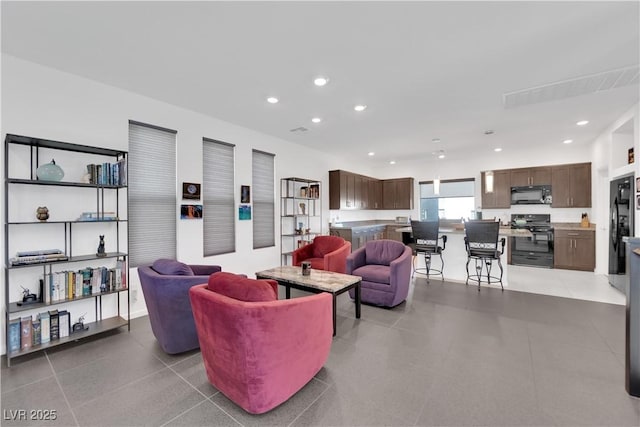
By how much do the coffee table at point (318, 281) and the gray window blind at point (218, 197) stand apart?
1298 mm

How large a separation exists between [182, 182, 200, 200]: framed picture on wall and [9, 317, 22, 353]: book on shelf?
2.07 meters

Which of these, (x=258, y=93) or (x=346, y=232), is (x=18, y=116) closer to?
(x=258, y=93)

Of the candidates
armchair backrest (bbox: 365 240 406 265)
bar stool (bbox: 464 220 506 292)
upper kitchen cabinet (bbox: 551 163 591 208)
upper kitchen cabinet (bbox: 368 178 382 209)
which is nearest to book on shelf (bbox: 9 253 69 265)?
armchair backrest (bbox: 365 240 406 265)

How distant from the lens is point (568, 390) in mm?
2047

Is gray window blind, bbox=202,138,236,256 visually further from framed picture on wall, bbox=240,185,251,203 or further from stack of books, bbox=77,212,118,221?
stack of books, bbox=77,212,118,221

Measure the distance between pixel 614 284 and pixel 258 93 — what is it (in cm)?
646

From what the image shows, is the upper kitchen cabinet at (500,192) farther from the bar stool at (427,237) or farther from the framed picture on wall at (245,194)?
the framed picture on wall at (245,194)

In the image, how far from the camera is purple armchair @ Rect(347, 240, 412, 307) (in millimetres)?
3664

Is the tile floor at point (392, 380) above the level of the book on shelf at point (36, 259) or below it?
below

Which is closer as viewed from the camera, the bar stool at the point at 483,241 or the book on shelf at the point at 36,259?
the book on shelf at the point at 36,259

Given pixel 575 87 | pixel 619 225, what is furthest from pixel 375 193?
pixel 575 87

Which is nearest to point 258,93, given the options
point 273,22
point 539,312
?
point 273,22

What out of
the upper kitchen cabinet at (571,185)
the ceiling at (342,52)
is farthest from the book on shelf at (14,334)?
the upper kitchen cabinet at (571,185)

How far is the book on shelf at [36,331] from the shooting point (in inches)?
102
